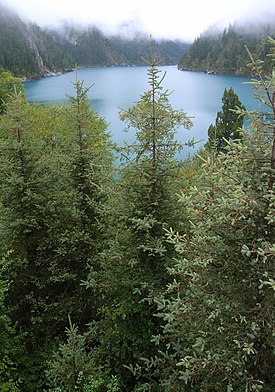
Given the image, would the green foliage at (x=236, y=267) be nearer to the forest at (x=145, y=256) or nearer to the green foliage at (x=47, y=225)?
the forest at (x=145, y=256)

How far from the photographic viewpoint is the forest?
4.93 m

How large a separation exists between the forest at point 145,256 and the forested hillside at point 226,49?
118 m

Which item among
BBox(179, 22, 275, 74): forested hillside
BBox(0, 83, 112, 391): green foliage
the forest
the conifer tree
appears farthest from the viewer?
BBox(179, 22, 275, 74): forested hillside

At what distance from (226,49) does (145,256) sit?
490 feet

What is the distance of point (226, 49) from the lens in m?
138

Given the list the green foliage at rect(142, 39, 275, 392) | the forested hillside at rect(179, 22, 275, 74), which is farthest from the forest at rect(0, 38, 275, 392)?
the forested hillside at rect(179, 22, 275, 74)

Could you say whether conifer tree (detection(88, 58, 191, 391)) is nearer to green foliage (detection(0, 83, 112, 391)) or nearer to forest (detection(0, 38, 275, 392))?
forest (detection(0, 38, 275, 392))

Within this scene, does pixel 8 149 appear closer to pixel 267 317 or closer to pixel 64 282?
pixel 64 282

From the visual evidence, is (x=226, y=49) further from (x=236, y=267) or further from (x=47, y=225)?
(x=236, y=267)

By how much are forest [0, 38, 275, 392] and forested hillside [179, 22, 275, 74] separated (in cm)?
11800

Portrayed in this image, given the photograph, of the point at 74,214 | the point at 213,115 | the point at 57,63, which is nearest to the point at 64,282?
the point at 74,214

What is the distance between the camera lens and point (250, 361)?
5.36 m

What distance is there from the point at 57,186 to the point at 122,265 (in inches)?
133

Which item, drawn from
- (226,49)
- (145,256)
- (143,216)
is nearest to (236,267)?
(143,216)
